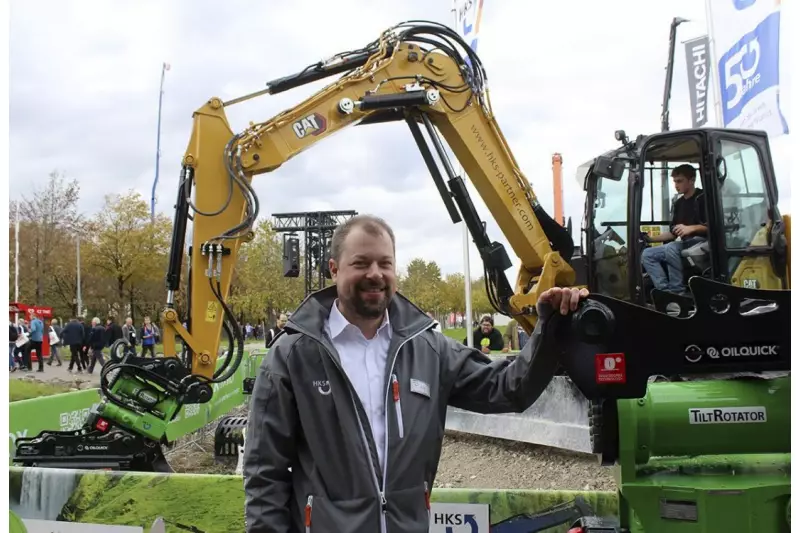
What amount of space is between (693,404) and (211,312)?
5231 millimetres

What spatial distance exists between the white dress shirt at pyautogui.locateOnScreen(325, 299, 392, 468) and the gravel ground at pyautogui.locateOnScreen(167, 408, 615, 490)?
463 centimetres

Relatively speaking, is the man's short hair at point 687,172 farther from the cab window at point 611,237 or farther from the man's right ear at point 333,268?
the man's right ear at point 333,268

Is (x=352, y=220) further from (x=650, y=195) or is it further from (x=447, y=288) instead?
(x=447, y=288)

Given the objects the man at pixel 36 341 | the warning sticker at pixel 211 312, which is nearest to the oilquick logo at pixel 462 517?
the warning sticker at pixel 211 312

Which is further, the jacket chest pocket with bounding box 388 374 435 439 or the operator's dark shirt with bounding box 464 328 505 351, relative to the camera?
the operator's dark shirt with bounding box 464 328 505 351

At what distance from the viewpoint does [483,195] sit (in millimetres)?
8078

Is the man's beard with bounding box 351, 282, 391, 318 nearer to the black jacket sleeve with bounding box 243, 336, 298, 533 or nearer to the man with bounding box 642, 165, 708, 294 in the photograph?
the black jacket sleeve with bounding box 243, 336, 298, 533

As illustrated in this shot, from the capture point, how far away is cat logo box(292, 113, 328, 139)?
7145 mm

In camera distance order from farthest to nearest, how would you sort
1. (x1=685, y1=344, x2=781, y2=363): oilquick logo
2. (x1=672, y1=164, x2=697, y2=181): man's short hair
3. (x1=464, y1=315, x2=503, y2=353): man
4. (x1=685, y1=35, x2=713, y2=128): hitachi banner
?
(x1=464, y1=315, x2=503, y2=353): man → (x1=685, y1=35, x2=713, y2=128): hitachi banner → (x1=672, y1=164, x2=697, y2=181): man's short hair → (x1=685, y1=344, x2=781, y2=363): oilquick logo

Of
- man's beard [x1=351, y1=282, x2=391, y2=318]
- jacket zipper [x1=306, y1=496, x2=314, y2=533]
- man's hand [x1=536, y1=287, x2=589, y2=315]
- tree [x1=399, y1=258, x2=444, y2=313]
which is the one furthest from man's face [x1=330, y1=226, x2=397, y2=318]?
tree [x1=399, y1=258, x2=444, y2=313]

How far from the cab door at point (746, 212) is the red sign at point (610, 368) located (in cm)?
366

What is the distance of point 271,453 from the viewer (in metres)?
2.20

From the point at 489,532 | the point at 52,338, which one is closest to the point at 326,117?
the point at 489,532

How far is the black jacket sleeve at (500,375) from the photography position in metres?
2.33
